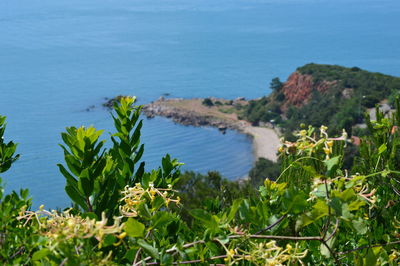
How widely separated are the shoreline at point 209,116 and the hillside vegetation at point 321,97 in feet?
3.36

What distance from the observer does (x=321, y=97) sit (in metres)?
33.8

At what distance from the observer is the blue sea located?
1282 inches

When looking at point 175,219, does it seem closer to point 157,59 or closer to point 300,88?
point 300,88

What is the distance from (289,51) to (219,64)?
8950mm

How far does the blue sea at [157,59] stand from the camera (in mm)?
32562

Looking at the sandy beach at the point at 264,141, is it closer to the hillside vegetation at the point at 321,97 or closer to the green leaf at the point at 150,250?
the hillside vegetation at the point at 321,97

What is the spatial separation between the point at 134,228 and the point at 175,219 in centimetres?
29

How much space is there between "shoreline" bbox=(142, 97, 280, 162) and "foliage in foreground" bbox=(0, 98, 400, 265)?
31290 mm

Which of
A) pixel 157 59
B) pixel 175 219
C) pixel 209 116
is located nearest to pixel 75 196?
pixel 175 219


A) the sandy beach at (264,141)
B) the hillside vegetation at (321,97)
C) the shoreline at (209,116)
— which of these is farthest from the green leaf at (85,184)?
the shoreline at (209,116)

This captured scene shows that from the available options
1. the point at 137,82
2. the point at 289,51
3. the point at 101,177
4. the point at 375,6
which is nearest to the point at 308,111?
the point at 137,82

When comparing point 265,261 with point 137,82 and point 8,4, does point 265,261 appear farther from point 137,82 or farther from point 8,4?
point 8,4

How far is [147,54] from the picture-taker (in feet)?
174

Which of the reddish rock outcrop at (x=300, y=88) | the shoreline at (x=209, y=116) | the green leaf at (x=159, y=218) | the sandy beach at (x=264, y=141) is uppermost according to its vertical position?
the green leaf at (x=159, y=218)
